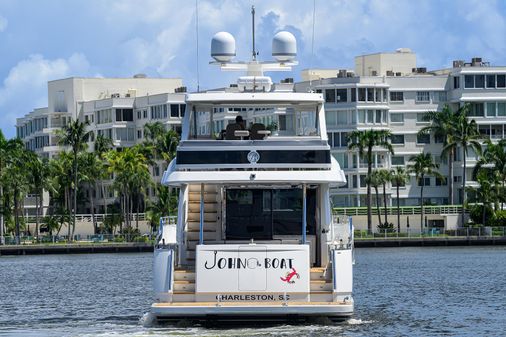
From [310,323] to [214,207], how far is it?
5.38 meters

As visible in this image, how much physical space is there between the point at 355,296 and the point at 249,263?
19.6m

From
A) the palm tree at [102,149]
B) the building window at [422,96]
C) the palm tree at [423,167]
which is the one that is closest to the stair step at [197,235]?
the palm tree at [423,167]

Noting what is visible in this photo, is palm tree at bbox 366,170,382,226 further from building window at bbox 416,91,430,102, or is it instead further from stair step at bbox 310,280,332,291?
stair step at bbox 310,280,332,291

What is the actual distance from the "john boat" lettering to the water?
5.05 feet

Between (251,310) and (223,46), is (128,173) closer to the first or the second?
(223,46)

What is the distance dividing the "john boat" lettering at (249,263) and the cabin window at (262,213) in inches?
101

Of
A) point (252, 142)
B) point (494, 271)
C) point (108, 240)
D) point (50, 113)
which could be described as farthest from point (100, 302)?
point (50, 113)

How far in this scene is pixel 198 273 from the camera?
1449 inches

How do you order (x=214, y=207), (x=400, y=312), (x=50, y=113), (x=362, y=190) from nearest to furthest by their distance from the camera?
1. (x=214, y=207)
2. (x=400, y=312)
3. (x=362, y=190)
4. (x=50, y=113)

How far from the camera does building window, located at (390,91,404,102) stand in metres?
148

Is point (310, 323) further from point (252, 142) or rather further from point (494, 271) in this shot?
point (494, 271)

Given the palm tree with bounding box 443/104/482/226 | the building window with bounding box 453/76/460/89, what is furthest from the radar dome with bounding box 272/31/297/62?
the building window with bounding box 453/76/460/89

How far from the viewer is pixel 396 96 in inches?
5817

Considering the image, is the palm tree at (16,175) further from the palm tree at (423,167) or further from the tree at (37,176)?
the palm tree at (423,167)
